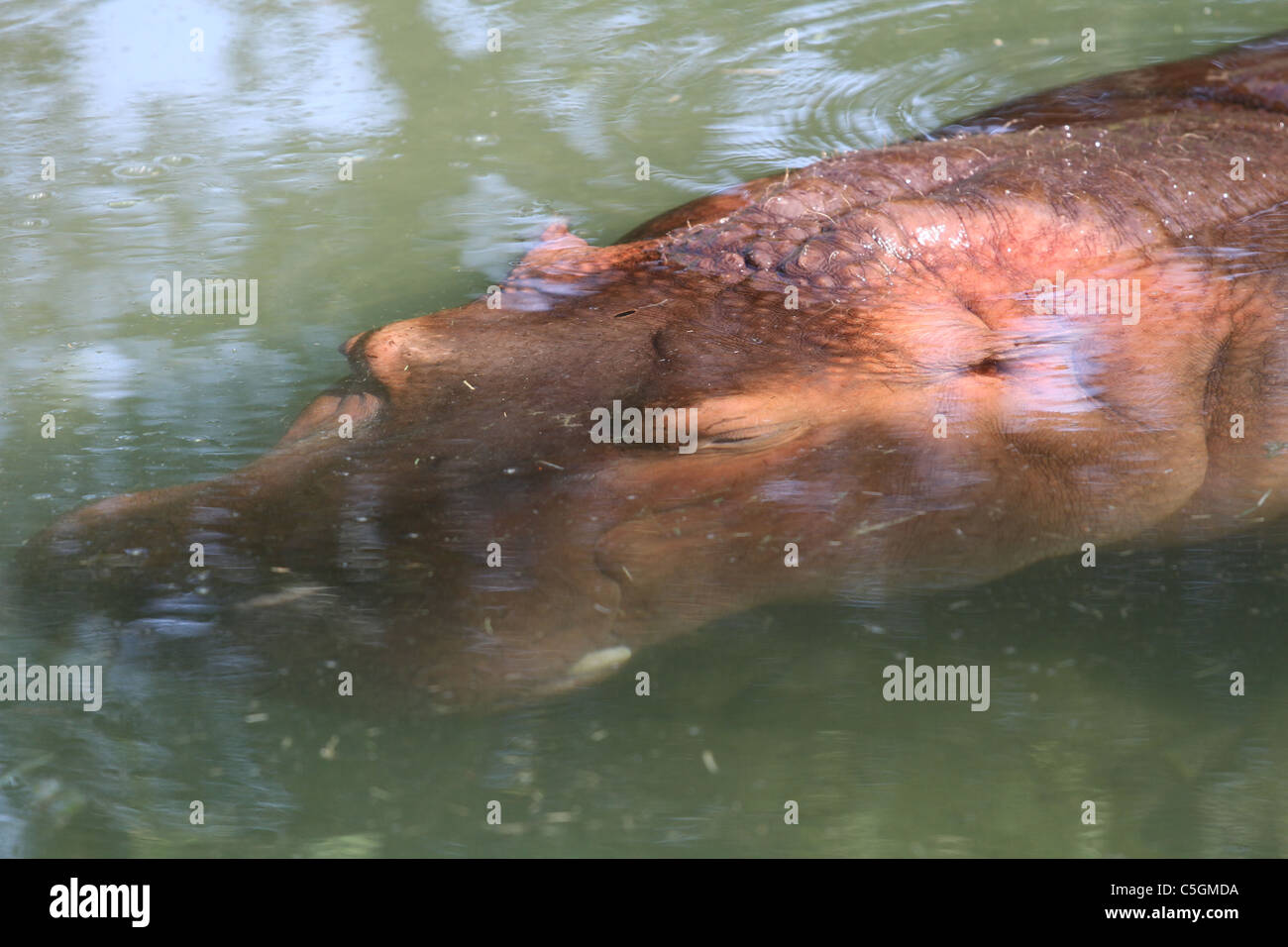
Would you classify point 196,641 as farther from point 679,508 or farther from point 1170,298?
point 1170,298

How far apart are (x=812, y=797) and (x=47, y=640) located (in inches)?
91.6

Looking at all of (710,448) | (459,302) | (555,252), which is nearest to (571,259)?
(555,252)

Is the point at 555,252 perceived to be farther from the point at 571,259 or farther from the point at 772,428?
the point at 772,428

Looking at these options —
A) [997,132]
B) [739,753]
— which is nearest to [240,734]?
[739,753]

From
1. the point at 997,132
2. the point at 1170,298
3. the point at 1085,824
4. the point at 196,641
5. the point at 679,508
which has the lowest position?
the point at 1085,824

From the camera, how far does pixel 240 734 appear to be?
3.50 meters

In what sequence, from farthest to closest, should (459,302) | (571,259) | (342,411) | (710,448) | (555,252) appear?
(459,302) < (555,252) < (571,259) < (342,411) < (710,448)

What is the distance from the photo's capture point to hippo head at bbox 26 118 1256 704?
3617 mm

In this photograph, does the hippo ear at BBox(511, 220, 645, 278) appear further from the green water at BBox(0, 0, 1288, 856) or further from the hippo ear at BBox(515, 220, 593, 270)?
the green water at BBox(0, 0, 1288, 856)

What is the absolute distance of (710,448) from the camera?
12.4 ft

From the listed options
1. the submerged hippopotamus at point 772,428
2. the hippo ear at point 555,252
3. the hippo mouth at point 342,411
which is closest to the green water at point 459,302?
the submerged hippopotamus at point 772,428

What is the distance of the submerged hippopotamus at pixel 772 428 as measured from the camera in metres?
3.63

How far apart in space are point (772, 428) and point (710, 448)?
0.69ft

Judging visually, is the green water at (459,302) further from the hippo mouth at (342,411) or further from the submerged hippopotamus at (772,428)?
the hippo mouth at (342,411)
